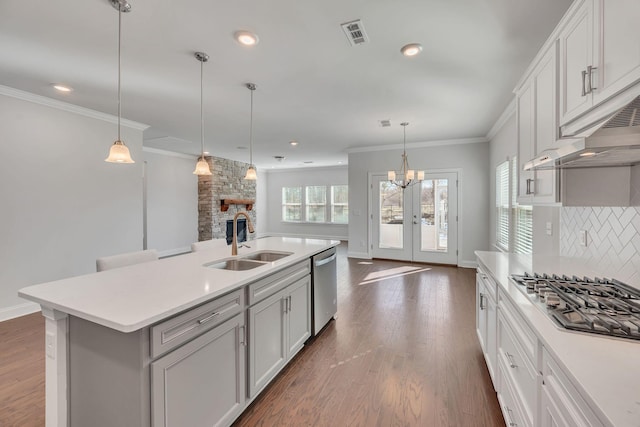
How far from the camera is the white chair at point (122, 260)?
2.04m

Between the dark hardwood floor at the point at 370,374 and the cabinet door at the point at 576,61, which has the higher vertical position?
the cabinet door at the point at 576,61

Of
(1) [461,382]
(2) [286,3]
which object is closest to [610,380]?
(1) [461,382]

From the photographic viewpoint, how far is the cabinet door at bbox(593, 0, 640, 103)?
1.04 meters

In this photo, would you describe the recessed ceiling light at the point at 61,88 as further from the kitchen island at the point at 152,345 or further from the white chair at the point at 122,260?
→ the kitchen island at the point at 152,345

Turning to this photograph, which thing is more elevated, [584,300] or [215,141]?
[215,141]

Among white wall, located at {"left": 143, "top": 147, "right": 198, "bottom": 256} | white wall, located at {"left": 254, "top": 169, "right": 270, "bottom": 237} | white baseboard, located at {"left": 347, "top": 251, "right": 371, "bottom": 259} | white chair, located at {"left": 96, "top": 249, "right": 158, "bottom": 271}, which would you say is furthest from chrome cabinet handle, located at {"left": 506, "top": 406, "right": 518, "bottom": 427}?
Answer: white wall, located at {"left": 254, "top": 169, "right": 270, "bottom": 237}

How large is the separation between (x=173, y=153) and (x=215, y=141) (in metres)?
2.08

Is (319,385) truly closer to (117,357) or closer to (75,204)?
(117,357)

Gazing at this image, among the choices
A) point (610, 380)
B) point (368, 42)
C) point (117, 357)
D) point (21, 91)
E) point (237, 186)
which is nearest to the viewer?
point (610, 380)

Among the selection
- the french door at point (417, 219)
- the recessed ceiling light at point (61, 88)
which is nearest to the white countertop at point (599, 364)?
the recessed ceiling light at point (61, 88)

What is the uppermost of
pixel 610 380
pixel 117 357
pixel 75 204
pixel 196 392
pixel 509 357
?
pixel 75 204

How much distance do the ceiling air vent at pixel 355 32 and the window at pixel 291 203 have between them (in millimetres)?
8186

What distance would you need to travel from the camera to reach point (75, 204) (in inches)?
151

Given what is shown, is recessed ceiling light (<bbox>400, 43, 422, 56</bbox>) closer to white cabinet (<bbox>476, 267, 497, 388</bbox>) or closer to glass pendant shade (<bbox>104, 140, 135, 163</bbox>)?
white cabinet (<bbox>476, 267, 497, 388</bbox>)
